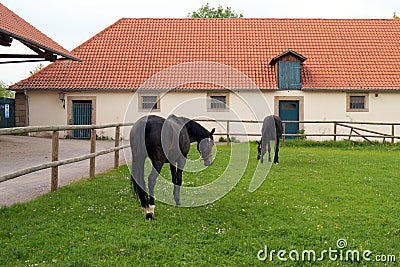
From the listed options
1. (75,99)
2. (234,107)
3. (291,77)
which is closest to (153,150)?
(234,107)

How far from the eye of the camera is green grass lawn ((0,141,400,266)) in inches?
186

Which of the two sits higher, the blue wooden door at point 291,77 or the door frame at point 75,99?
the blue wooden door at point 291,77

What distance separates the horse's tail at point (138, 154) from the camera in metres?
6.42

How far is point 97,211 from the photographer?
6.53 m

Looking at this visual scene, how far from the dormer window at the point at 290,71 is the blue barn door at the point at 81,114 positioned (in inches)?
358

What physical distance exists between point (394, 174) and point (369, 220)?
4.82 m

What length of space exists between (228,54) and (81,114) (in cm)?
790

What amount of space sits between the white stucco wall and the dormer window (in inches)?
13.4

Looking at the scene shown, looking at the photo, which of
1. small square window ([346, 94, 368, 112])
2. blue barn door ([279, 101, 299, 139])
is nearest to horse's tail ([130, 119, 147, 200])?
blue barn door ([279, 101, 299, 139])

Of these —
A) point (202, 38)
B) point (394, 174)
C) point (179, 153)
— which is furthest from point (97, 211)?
point (202, 38)

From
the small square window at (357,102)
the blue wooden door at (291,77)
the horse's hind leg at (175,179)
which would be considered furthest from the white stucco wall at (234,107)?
the horse's hind leg at (175,179)

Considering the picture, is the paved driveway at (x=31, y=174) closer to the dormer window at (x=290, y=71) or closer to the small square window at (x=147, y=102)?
the small square window at (x=147, y=102)

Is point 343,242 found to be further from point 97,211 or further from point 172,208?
point 97,211

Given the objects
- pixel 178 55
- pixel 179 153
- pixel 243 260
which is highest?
pixel 178 55
